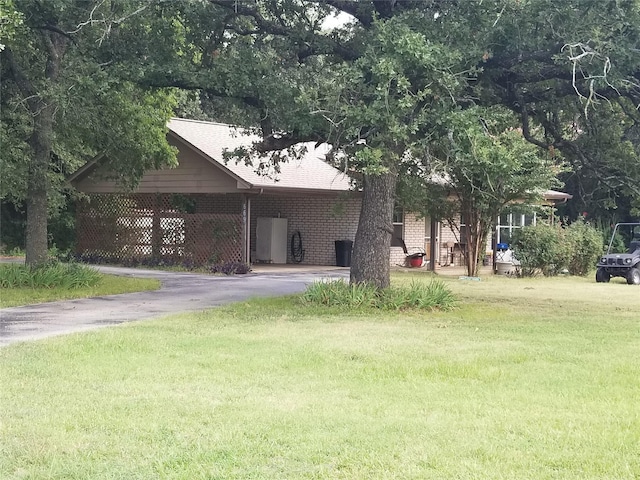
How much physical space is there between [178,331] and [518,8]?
7.37 metres

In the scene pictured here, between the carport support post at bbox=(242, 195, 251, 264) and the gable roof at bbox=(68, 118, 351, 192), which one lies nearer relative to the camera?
the gable roof at bbox=(68, 118, 351, 192)

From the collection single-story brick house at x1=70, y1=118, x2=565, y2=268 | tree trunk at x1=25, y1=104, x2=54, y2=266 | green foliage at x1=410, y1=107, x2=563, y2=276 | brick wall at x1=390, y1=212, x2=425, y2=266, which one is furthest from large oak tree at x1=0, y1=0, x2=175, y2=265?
brick wall at x1=390, y1=212, x2=425, y2=266

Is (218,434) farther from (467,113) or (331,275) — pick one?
(331,275)

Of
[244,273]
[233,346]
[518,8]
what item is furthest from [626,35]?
[244,273]

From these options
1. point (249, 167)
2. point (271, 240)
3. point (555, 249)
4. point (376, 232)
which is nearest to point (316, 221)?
point (271, 240)

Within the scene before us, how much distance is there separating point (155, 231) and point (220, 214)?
2528 millimetres

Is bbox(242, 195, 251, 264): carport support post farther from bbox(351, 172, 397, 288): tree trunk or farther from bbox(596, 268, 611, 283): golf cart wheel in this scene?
bbox(596, 268, 611, 283): golf cart wheel

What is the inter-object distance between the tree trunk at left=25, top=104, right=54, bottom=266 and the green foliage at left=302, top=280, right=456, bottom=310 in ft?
21.3

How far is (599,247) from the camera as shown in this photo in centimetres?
2545

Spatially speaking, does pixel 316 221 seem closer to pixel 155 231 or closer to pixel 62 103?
pixel 155 231

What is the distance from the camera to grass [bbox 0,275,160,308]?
47.6 feet

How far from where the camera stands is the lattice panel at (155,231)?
23703 mm

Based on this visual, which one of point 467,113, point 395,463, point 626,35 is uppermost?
point 626,35

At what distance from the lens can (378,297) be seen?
14.2m
